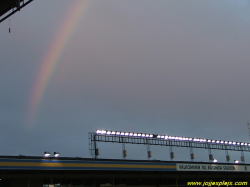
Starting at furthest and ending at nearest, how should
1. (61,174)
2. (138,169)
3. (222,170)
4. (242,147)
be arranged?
(242,147)
(222,170)
(138,169)
(61,174)

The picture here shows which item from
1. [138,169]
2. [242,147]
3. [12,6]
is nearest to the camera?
[12,6]

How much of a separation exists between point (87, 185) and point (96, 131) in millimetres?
11549

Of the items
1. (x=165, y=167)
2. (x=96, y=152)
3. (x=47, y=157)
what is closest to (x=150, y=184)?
(x=165, y=167)

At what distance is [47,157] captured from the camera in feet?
122

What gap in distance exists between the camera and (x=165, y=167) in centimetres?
4703

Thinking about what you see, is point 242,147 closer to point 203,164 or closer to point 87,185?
point 203,164

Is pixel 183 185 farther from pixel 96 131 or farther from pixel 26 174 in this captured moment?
pixel 26 174

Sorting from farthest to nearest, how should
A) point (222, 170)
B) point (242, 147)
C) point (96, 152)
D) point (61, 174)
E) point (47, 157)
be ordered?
point (242, 147), point (222, 170), point (96, 152), point (61, 174), point (47, 157)

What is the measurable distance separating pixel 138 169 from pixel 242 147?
38.7 meters

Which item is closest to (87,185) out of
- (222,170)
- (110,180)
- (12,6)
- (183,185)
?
(110,180)

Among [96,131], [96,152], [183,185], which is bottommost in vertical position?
[183,185]

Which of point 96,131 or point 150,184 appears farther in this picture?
point 96,131

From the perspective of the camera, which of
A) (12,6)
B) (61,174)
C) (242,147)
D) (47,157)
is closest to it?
(12,6)

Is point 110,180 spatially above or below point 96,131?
below
